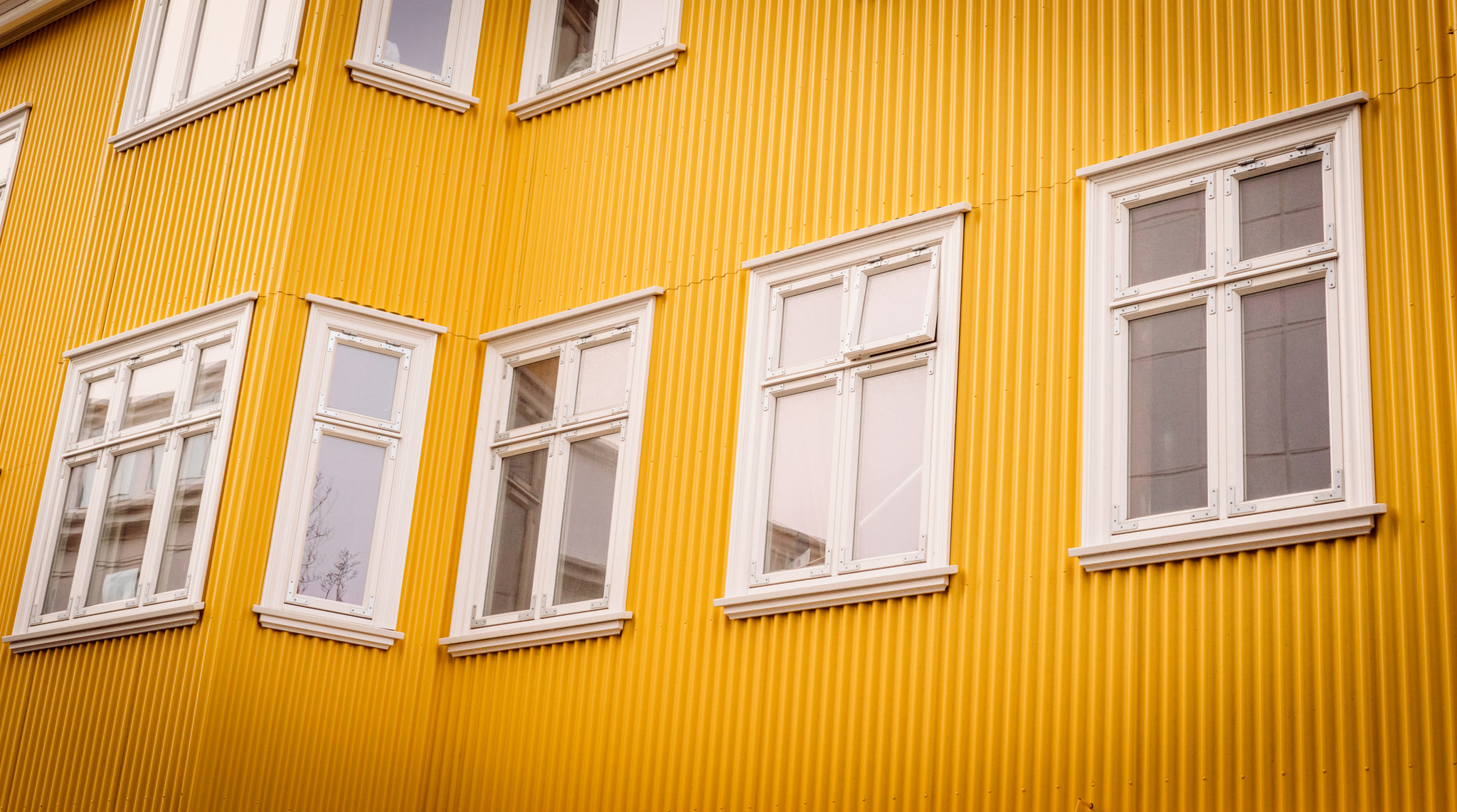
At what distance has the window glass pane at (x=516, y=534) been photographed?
10930mm

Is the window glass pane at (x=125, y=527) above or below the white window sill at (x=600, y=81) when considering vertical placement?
below

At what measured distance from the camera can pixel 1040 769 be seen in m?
8.00

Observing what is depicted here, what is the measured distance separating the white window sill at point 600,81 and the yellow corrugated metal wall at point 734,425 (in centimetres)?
12

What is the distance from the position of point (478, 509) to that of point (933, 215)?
4055 millimetres

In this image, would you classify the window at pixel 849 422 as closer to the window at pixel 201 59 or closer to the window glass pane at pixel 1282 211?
the window glass pane at pixel 1282 211

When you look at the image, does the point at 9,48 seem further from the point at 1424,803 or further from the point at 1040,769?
the point at 1424,803

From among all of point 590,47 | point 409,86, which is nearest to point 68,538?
point 409,86

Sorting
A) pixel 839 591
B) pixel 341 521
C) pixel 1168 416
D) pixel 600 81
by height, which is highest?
pixel 600 81

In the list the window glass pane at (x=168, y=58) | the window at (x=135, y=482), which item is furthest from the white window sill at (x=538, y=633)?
the window glass pane at (x=168, y=58)

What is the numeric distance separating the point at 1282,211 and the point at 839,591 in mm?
3298

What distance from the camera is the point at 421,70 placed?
12.2 meters

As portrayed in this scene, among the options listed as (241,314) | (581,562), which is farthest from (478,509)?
(241,314)

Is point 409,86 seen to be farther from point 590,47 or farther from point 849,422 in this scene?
point 849,422

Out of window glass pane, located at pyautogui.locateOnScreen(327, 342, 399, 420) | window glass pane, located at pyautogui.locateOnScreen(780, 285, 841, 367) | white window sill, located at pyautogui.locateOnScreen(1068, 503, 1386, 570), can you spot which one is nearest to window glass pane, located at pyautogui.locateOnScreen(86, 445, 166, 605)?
window glass pane, located at pyautogui.locateOnScreen(327, 342, 399, 420)
